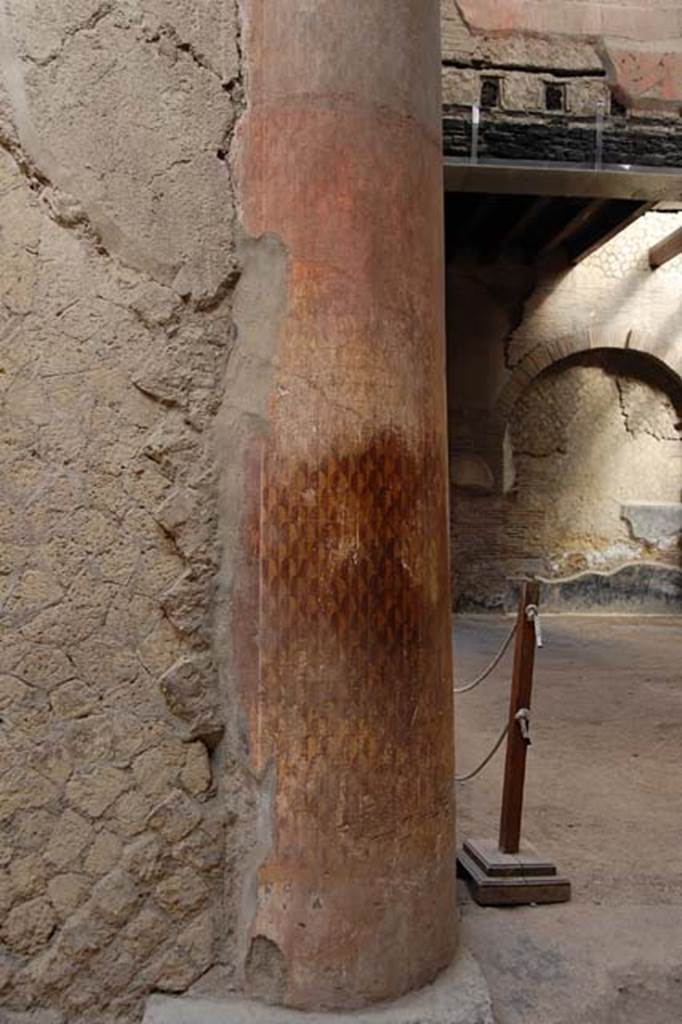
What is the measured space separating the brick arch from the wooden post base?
353 inches

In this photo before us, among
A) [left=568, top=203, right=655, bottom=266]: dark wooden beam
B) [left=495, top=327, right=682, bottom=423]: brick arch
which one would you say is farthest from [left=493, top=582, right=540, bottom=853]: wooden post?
[left=495, top=327, right=682, bottom=423]: brick arch

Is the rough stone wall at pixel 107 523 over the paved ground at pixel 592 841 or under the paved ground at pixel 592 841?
over

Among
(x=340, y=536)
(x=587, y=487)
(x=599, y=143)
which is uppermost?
(x=599, y=143)

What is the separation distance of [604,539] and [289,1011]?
34.3ft

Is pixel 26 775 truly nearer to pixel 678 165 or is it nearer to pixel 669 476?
pixel 678 165

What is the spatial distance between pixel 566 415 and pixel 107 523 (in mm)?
10497

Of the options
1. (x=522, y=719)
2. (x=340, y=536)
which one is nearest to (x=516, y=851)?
(x=522, y=719)

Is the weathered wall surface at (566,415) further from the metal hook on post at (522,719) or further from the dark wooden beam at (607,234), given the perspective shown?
the metal hook on post at (522,719)

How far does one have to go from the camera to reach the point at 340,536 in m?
1.81

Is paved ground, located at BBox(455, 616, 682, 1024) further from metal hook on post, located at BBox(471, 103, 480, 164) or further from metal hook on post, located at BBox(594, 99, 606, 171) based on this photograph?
metal hook on post, located at BBox(594, 99, 606, 171)

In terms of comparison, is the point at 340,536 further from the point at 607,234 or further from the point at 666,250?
the point at 666,250

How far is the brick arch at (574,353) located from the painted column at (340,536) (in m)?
9.53

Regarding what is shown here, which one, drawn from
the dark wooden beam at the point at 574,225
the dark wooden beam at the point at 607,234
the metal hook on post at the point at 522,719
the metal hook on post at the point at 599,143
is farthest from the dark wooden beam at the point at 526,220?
the metal hook on post at the point at 522,719

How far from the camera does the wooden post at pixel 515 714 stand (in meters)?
2.72
